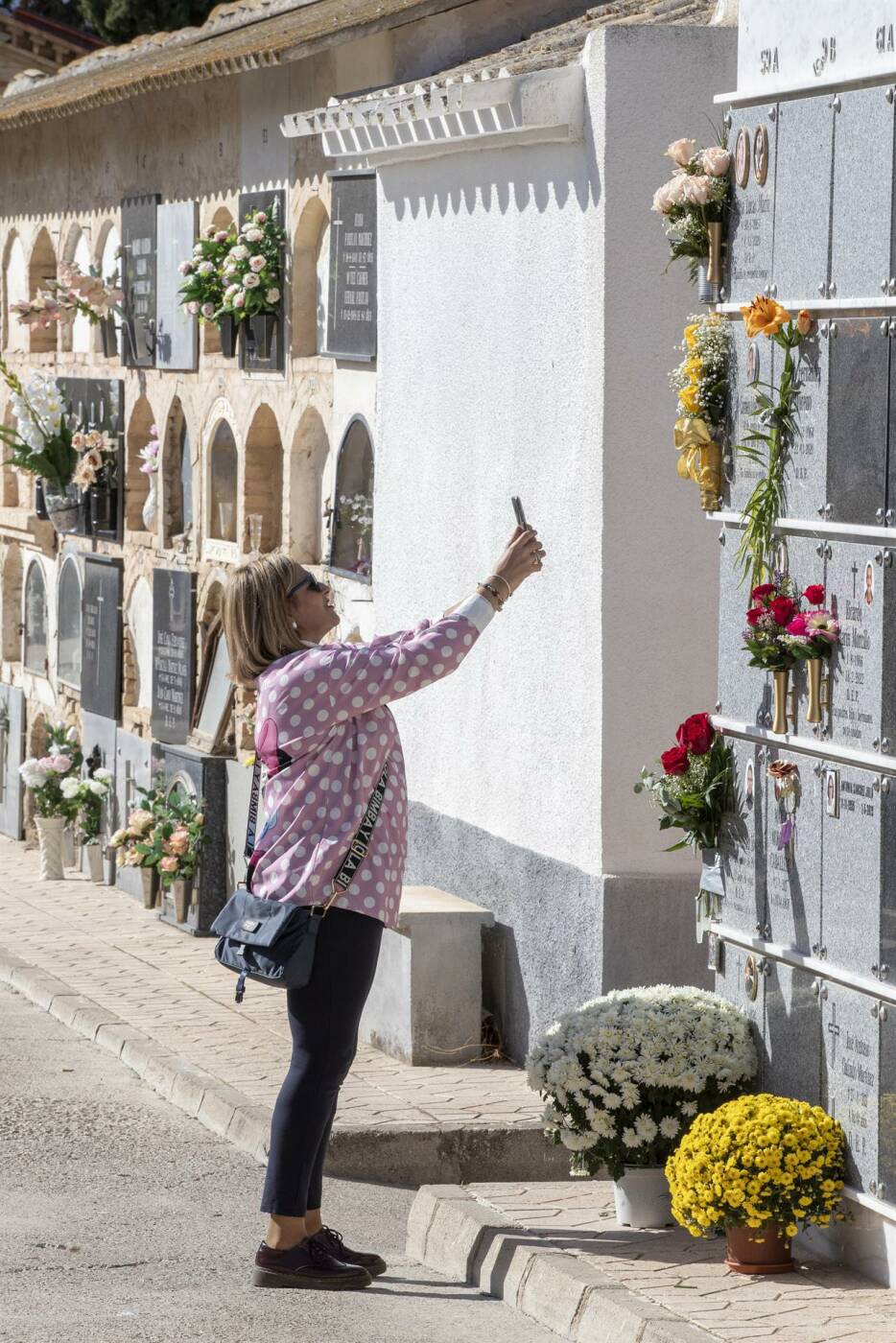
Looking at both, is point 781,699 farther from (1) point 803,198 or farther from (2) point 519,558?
(1) point 803,198

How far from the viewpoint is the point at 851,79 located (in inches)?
228

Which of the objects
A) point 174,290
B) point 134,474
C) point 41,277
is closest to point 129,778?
point 134,474

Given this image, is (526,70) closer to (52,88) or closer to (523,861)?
(523,861)

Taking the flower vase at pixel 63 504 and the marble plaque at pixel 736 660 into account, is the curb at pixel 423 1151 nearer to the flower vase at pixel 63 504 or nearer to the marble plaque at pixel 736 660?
the marble plaque at pixel 736 660

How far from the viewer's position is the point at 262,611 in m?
5.95

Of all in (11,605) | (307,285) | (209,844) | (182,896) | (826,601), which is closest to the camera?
(826,601)

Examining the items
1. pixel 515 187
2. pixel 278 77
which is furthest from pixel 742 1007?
pixel 278 77

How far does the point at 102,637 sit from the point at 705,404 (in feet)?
27.7

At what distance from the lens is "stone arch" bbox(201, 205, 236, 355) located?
12.6m

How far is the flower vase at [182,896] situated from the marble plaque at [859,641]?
267 inches

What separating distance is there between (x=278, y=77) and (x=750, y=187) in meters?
5.88

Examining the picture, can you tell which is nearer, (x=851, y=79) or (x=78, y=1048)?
(x=851, y=79)

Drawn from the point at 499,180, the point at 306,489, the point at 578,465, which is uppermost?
the point at 499,180

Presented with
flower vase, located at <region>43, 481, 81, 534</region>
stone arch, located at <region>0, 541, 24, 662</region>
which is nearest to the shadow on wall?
flower vase, located at <region>43, 481, 81, 534</region>
